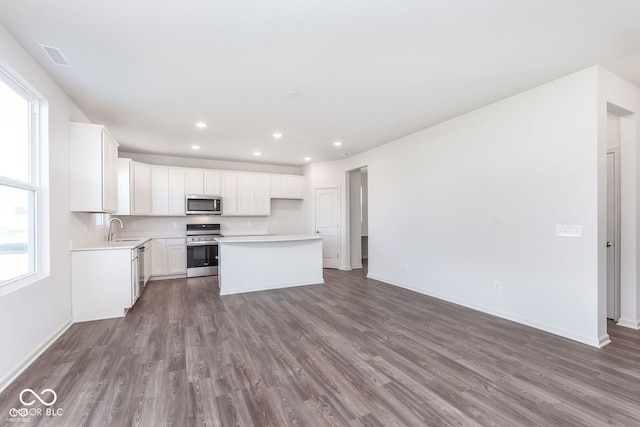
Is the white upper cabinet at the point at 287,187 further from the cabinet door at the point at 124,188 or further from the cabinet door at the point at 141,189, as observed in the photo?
the cabinet door at the point at 124,188

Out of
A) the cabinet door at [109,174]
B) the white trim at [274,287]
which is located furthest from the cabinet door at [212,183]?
the white trim at [274,287]

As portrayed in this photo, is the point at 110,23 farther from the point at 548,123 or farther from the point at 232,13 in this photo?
the point at 548,123

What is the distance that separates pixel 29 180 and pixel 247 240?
2767 mm

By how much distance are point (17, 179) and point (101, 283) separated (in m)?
1.63

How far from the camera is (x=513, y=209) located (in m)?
3.45

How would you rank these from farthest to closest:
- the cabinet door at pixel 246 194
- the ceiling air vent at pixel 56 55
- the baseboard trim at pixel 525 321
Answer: the cabinet door at pixel 246 194 < the baseboard trim at pixel 525 321 < the ceiling air vent at pixel 56 55

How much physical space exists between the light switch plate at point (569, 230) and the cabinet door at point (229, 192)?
19.3ft

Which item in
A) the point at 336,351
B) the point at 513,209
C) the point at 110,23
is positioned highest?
the point at 110,23

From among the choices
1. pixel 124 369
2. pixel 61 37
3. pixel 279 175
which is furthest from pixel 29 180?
pixel 279 175

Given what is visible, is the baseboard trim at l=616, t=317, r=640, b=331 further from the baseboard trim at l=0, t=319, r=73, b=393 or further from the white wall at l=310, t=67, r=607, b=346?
the baseboard trim at l=0, t=319, r=73, b=393

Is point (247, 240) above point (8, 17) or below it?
below

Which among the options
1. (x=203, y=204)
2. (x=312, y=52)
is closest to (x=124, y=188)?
(x=203, y=204)

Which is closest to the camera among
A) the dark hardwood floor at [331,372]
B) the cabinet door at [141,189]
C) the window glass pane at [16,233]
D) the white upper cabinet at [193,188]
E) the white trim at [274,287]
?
the dark hardwood floor at [331,372]

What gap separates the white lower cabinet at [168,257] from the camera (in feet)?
19.5
